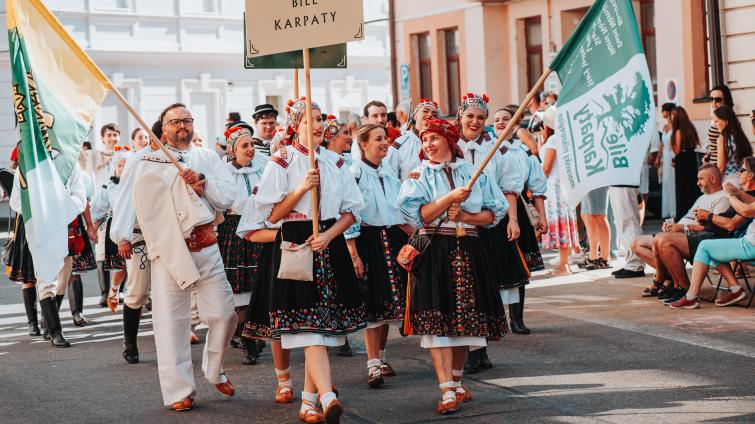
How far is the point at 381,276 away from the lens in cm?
912

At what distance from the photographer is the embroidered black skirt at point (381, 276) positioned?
9.01 m

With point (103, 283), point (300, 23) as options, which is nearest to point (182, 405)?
point (300, 23)

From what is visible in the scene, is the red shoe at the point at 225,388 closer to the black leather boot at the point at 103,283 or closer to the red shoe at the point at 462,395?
the red shoe at the point at 462,395

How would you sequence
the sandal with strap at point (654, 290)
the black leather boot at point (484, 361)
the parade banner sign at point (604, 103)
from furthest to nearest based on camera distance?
the sandal with strap at point (654, 290)
the black leather boot at point (484, 361)
the parade banner sign at point (604, 103)

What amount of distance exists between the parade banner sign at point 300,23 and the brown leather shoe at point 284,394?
7.17 ft

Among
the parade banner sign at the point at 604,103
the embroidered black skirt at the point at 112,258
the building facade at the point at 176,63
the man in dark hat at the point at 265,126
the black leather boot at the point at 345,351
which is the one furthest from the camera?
the building facade at the point at 176,63

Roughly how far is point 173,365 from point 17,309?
6.79m

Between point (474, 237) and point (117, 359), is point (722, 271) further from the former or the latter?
point (117, 359)

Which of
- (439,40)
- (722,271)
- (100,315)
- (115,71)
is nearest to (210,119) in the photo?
(115,71)

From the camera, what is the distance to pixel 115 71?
3781 cm

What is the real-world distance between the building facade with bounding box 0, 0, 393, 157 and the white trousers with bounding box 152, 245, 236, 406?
27.7 meters

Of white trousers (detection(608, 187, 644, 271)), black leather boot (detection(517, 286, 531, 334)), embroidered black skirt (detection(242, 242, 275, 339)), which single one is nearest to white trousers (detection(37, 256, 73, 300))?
embroidered black skirt (detection(242, 242, 275, 339))

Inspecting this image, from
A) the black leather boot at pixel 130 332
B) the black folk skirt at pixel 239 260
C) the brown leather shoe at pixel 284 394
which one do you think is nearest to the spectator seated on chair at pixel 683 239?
the black folk skirt at pixel 239 260

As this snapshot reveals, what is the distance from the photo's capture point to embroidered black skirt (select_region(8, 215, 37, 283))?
38.4 feet
